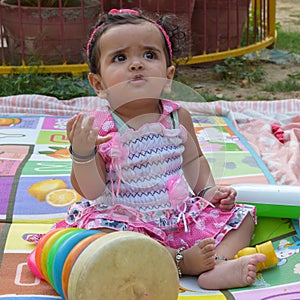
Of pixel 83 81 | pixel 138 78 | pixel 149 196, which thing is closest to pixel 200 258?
pixel 149 196

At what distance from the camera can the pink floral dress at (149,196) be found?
206cm

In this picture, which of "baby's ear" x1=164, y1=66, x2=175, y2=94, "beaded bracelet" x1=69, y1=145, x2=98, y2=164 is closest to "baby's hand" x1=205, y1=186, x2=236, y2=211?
"baby's ear" x1=164, y1=66, x2=175, y2=94

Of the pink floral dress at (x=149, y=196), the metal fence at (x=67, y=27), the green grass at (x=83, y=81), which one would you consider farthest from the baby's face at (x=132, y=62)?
the metal fence at (x=67, y=27)

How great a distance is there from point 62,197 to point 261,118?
58.1 inches

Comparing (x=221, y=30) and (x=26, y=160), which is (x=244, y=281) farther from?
(x=221, y=30)

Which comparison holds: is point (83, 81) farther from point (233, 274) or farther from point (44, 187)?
point (233, 274)

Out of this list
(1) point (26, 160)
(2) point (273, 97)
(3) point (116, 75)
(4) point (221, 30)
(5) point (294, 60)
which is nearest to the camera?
(3) point (116, 75)

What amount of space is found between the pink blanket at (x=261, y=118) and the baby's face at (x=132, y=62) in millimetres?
881

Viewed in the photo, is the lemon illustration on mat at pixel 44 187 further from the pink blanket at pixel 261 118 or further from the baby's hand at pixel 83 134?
the baby's hand at pixel 83 134

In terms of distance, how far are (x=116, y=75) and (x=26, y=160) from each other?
1048 millimetres

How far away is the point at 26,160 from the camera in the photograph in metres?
2.96

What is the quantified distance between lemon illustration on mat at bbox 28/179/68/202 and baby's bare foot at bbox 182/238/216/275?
776 millimetres

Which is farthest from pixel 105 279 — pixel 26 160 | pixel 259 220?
pixel 26 160

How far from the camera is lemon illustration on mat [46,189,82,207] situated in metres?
2.55
